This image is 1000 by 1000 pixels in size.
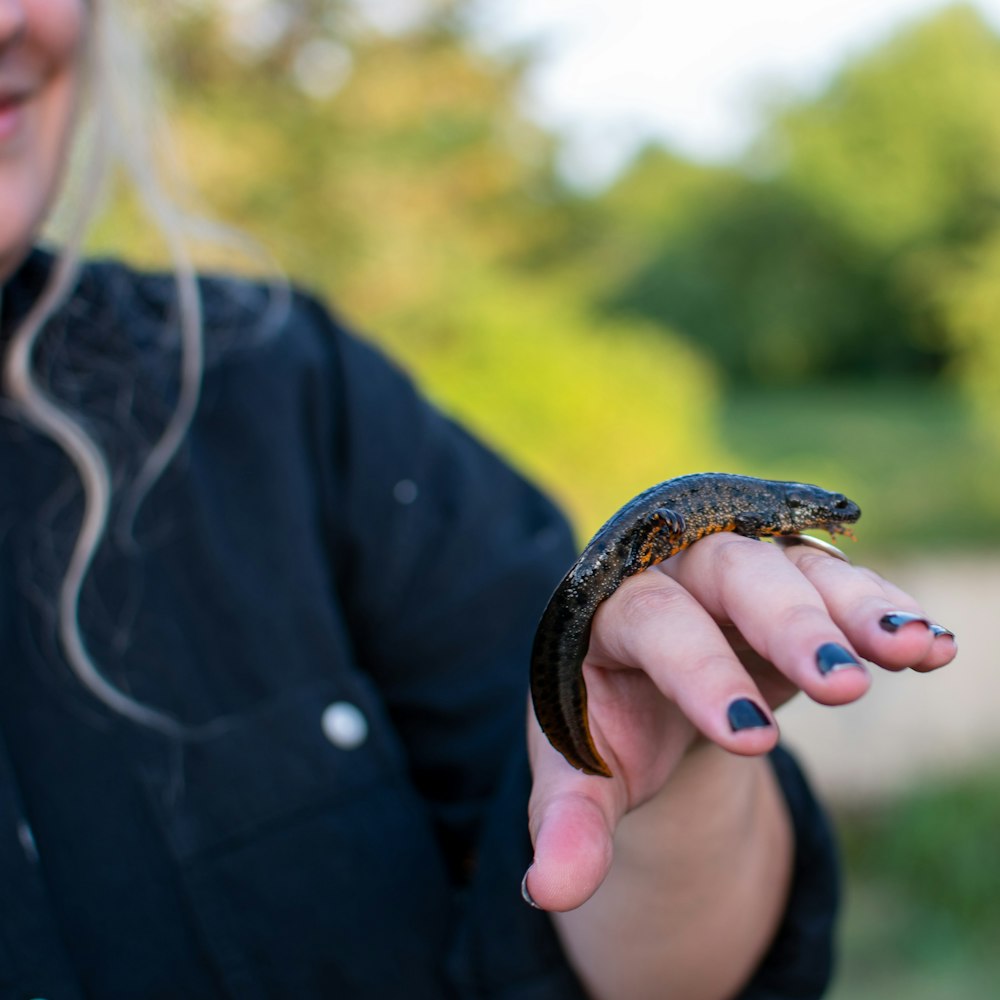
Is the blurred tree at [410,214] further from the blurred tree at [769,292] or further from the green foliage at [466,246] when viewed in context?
the blurred tree at [769,292]

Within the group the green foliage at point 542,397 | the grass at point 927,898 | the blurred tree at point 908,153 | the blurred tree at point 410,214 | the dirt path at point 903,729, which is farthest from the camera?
the blurred tree at point 908,153

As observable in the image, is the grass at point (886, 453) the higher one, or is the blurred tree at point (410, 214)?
the blurred tree at point (410, 214)

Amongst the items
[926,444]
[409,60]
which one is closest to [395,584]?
[409,60]

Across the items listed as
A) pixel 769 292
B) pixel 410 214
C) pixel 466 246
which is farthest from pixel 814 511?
pixel 769 292

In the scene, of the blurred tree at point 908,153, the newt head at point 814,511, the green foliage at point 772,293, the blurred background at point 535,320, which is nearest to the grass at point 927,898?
the blurred background at point 535,320

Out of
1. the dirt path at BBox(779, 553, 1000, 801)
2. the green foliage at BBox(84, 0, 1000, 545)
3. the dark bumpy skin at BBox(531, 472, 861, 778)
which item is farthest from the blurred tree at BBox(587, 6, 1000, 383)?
the dark bumpy skin at BBox(531, 472, 861, 778)

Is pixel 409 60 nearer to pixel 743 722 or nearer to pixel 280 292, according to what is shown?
pixel 280 292

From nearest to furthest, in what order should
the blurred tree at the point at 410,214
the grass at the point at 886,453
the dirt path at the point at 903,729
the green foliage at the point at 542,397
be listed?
the dirt path at the point at 903,729
the blurred tree at the point at 410,214
the green foliage at the point at 542,397
the grass at the point at 886,453
